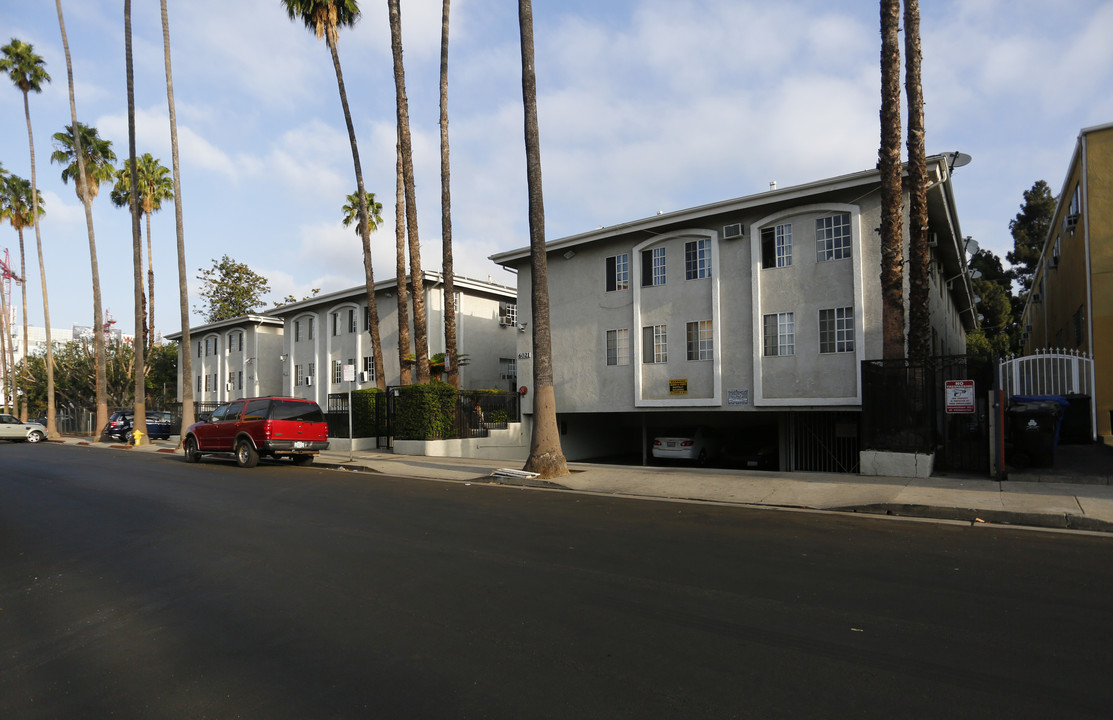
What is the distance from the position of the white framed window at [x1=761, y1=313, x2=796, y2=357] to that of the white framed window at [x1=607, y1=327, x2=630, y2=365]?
4.53 meters

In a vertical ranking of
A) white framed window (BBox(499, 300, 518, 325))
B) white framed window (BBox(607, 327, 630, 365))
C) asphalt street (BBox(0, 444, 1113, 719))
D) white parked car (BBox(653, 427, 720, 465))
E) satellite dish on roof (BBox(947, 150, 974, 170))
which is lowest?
white parked car (BBox(653, 427, 720, 465))

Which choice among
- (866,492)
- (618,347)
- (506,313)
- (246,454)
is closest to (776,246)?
(618,347)

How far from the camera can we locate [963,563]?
671 cm

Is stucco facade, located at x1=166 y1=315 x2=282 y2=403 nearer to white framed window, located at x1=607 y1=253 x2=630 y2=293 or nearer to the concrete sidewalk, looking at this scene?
white framed window, located at x1=607 y1=253 x2=630 y2=293

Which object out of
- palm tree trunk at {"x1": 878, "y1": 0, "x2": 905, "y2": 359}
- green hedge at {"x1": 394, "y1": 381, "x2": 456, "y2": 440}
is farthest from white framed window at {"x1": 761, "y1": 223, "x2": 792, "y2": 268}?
green hedge at {"x1": 394, "y1": 381, "x2": 456, "y2": 440}

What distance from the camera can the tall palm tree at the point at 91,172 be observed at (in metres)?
34.7

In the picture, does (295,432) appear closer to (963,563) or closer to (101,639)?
(101,639)

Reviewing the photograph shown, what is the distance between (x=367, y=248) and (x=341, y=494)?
55.2 ft

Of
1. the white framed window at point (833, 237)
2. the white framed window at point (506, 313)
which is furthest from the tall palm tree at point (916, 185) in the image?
the white framed window at point (506, 313)

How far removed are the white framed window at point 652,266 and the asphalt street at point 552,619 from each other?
1289 cm

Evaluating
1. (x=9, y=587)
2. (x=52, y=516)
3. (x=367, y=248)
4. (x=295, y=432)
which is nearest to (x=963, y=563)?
(x=9, y=587)

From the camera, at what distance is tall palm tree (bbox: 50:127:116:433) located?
34656 millimetres

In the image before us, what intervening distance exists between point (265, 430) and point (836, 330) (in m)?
14.8

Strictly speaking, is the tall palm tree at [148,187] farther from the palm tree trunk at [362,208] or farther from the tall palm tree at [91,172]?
the palm tree trunk at [362,208]
